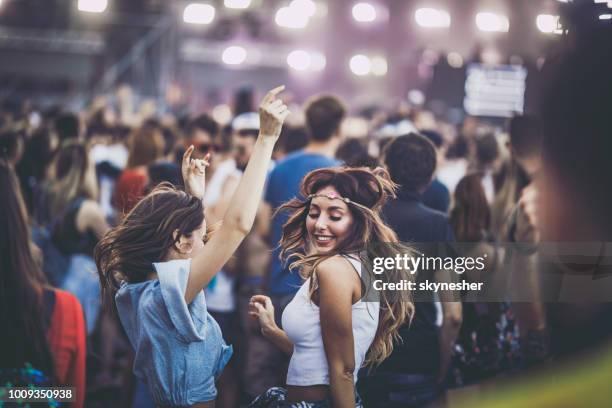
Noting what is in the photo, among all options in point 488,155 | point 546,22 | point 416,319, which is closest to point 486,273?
point 416,319

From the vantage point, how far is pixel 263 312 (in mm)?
2914

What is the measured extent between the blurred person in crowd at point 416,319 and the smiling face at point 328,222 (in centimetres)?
37

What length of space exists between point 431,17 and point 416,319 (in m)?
5.48

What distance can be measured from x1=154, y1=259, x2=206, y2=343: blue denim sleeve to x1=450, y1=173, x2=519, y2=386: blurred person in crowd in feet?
5.46

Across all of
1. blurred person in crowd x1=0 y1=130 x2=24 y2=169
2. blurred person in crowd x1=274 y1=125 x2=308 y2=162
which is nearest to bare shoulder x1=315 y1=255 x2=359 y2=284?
blurred person in crowd x1=274 y1=125 x2=308 y2=162

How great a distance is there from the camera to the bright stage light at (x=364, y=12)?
25.4 feet

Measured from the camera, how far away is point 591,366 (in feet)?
9.75

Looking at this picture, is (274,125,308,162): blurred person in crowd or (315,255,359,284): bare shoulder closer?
(315,255,359,284): bare shoulder

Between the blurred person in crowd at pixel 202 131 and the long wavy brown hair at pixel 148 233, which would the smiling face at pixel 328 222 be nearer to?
the long wavy brown hair at pixel 148 233

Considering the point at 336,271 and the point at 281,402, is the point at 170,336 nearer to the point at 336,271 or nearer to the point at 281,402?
the point at 281,402

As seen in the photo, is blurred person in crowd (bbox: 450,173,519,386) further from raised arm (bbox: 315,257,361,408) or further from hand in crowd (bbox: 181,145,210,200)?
hand in crowd (bbox: 181,145,210,200)

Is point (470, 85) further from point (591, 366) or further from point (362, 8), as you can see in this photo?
point (591, 366)

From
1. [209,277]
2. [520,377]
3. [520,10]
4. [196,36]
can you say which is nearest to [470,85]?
[520,10]

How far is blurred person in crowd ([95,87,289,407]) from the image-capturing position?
2.58m
